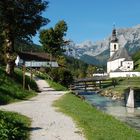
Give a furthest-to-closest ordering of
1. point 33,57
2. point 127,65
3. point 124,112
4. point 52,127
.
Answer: point 127,65 → point 33,57 → point 124,112 → point 52,127

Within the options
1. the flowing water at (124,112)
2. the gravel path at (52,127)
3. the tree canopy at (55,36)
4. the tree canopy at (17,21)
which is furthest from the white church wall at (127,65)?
the gravel path at (52,127)

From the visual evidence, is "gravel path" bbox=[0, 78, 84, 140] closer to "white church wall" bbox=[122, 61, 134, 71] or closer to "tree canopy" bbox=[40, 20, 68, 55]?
"tree canopy" bbox=[40, 20, 68, 55]

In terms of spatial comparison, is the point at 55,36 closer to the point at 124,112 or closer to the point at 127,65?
the point at 124,112

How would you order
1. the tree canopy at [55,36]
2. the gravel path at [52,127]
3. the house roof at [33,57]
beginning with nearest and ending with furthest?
the gravel path at [52,127] < the tree canopy at [55,36] < the house roof at [33,57]

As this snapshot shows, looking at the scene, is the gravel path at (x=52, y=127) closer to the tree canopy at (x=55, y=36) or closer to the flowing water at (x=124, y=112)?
the flowing water at (x=124, y=112)

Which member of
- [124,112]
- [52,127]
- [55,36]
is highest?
[55,36]

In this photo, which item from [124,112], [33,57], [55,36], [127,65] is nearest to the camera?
[124,112]

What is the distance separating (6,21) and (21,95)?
11.1 meters

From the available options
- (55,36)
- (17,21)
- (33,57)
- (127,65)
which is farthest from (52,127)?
(127,65)

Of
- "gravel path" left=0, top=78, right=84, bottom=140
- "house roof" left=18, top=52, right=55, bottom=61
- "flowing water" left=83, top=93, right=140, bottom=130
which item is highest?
"house roof" left=18, top=52, right=55, bottom=61

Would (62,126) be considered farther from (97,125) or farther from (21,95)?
(21,95)

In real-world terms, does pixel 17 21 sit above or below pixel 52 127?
above

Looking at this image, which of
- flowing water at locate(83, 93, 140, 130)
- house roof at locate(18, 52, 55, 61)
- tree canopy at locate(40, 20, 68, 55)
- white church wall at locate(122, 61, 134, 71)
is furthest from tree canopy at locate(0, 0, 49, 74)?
white church wall at locate(122, 61, 134, 71)

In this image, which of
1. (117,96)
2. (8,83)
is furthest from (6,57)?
(117,96)
